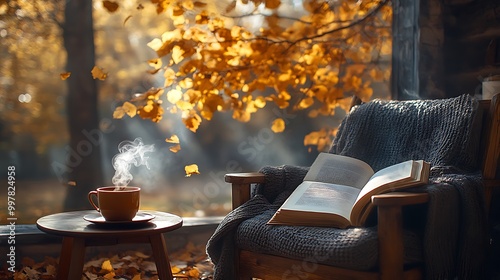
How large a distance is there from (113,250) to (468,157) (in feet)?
5.14

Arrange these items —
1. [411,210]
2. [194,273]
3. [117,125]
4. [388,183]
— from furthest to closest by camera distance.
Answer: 1. [117,125]
2. [194,273]
3. [411,210]
4. [388,183]

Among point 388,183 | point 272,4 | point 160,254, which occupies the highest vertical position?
point 272,4

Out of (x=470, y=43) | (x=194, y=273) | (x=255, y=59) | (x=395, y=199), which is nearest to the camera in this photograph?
(x=395, y=199)

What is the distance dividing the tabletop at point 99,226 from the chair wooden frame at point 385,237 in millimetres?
253

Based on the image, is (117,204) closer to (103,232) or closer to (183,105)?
(103,232)

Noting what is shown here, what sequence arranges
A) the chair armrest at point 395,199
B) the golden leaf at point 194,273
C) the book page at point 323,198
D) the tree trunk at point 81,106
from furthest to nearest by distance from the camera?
the tree trunk at point 81,106 → the golden leaf at point 194,273 → the book page at point 323,198 → the chair armrest at point 395,199

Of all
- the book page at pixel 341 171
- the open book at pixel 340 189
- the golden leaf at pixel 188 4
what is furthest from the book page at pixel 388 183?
the golden leaf at pixel 188 4

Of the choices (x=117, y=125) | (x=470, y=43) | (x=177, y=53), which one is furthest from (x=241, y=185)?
(x=117, y=125)

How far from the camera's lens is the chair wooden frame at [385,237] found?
1.37m

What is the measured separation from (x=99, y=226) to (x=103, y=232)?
0.09 meters

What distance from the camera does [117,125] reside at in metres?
4.40

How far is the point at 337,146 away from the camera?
206 cm

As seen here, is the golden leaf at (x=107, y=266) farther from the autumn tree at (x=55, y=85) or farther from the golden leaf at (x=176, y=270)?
the autumn tree at (x=55, y=85)

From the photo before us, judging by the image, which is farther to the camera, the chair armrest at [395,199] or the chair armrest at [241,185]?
the chair armrest at [241,185]
